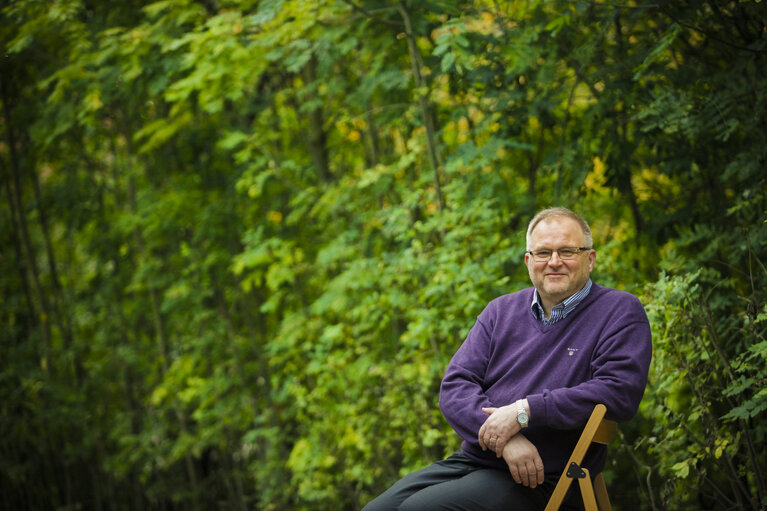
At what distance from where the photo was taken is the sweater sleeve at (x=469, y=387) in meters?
2.00

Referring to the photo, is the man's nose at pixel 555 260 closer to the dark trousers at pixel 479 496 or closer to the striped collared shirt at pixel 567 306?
the striped collared shirt at pixel 567 306

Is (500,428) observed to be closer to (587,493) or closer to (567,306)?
(587,493)

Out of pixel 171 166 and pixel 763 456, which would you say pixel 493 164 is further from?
pixel 171 166

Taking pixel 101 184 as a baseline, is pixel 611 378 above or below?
below

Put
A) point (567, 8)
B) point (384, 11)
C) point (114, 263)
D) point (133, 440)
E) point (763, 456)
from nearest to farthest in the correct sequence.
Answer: point (763, 456) < point (567, 8) < point (384, 11) < point (133, 440) < point (114, 263)

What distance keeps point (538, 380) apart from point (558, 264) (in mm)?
350

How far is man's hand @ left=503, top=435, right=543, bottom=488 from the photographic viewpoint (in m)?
1.86

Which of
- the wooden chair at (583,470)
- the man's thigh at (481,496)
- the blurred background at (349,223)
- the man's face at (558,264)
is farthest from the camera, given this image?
the blurred background at (349,223)

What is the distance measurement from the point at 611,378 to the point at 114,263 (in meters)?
5.41

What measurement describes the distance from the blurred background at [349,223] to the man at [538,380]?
48 centimetres

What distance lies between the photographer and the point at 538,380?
1.98 m

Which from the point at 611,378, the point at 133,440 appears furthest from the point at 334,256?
the point at 133,440

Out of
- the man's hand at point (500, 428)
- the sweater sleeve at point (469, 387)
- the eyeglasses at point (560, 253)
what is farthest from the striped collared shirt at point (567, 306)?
the man's hand at point (500, 428)

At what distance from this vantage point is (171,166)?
5.93 m
